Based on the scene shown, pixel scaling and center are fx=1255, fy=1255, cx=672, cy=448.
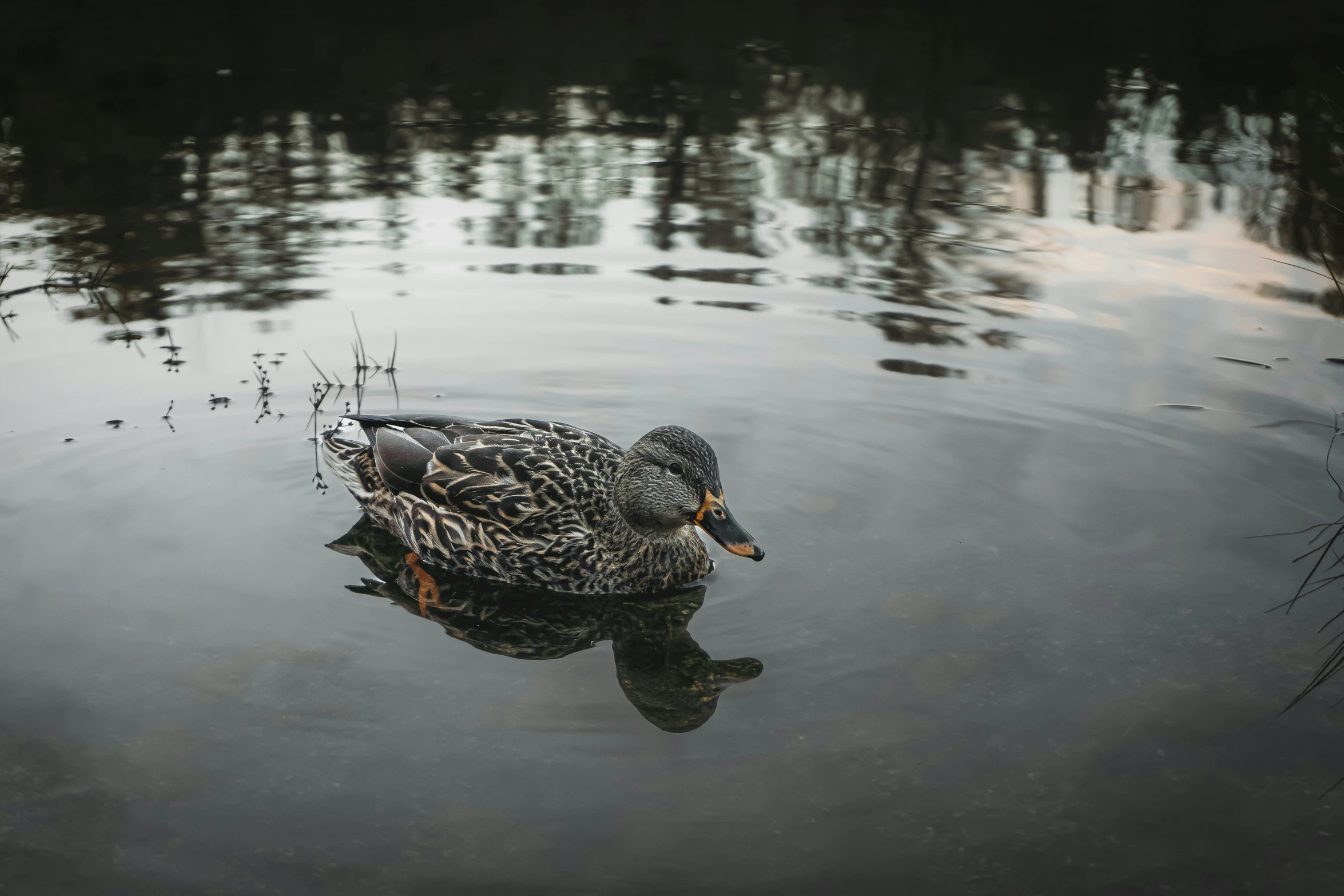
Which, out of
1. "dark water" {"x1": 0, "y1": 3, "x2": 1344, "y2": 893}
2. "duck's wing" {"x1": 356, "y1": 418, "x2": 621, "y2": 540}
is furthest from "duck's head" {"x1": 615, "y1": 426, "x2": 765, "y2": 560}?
"dark water" {"x1": 0, "y1": 3, "x2": 1344, "y2": 893}

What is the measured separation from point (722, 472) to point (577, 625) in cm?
156

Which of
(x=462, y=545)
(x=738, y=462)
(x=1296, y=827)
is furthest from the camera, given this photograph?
(x=738, y=462)

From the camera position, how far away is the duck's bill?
5.53 meters

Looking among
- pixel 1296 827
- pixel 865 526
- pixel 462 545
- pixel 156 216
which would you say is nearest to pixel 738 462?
pixel 865 526

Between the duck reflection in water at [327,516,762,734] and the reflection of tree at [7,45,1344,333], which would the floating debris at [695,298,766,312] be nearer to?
the reflection of tree at [7,45,1344,333]

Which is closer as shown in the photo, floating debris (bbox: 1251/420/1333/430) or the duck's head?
the duck's head

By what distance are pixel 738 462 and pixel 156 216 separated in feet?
20.3

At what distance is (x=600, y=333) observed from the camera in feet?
28.5

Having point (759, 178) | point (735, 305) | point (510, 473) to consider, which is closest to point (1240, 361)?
point (735, 305)

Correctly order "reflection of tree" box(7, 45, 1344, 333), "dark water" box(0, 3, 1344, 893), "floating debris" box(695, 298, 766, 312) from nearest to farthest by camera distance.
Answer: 1. "dark water" box(0, 3, 1344, 893)
2. "floating debris" box(695, 298, 766, 312)
3. "reflection of tree" box(7, 45, 1344, 333)

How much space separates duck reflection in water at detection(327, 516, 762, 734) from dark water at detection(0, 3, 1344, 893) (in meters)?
0.03

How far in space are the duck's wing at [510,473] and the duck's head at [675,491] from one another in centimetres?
26

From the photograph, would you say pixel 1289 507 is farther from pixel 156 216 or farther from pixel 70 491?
pixel 156 216

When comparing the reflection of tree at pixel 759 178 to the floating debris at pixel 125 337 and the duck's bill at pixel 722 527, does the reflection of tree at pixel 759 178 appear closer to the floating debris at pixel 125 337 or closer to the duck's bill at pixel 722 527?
the floating debris at pixel 125 337
